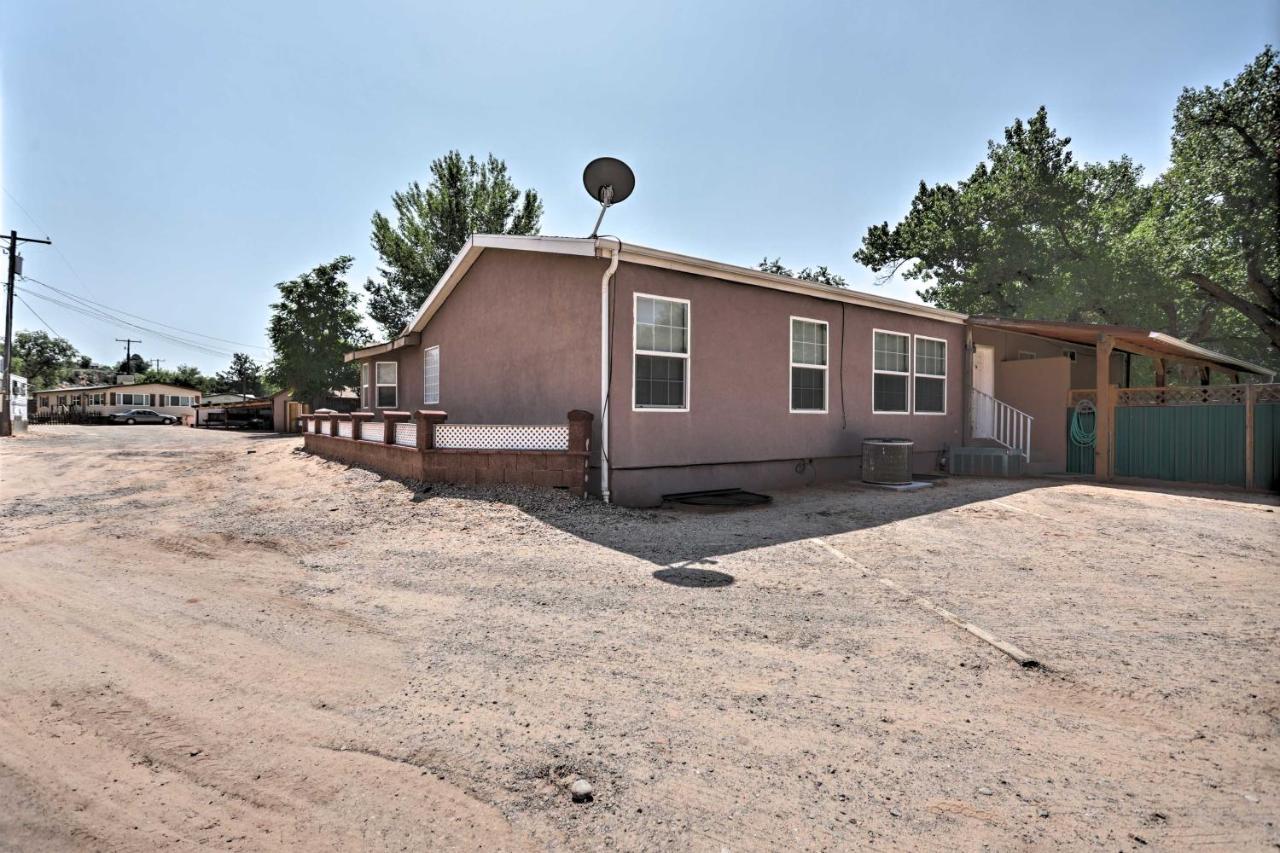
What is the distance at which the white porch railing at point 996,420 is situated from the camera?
13.5 metres

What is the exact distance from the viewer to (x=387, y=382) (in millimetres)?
17125

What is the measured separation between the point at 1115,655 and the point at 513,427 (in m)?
7.10

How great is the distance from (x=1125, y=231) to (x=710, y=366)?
30388 millimetres

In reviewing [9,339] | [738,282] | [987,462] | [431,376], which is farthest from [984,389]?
[9,339]

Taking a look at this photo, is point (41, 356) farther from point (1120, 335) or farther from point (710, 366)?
point (1120, 335)

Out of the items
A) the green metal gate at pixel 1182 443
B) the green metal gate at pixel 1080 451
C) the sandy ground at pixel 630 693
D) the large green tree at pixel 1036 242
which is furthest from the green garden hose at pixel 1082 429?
the large green tree at pixel 1036 242

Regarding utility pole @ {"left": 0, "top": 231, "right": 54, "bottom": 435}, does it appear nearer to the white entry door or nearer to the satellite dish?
the satellite dish

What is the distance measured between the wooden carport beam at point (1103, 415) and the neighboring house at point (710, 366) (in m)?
0.12

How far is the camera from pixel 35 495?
9141 mm

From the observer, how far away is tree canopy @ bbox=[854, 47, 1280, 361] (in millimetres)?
21766

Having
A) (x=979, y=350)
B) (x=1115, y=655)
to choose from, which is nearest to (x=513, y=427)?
(x=1115, y=655)

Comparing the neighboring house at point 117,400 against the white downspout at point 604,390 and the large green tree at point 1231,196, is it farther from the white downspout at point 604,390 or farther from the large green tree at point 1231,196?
the large green tree at point 1231,196

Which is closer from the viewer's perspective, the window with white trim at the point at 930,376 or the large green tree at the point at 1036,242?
the window with white trim at the point at 930,376

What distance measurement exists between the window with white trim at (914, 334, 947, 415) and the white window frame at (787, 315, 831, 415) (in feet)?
9.05
